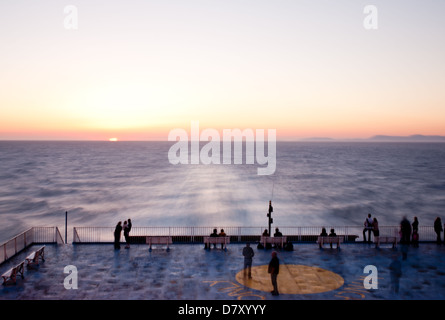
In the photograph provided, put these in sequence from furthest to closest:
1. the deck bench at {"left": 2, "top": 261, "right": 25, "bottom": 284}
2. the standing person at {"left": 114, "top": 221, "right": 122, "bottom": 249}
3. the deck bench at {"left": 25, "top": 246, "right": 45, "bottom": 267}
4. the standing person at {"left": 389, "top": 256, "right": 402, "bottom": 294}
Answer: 1. the standing person at {"left": 114, "top": 221, "right": 122, "bottom": 249}
2. the deck bench at {"left": 25, "top": 246, "right": 45, "bottom": 267}
3. the deck bench at {"left": 2, "top": 261, "right": 25, "bottom": 284}
4. the standing person at {"left": 389, "top": 256, "right": 402, "bottom": 294}

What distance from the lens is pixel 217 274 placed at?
1664cm

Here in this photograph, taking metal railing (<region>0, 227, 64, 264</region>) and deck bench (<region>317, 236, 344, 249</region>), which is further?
deck bench (<region>317, 236, 344, 249</region>)

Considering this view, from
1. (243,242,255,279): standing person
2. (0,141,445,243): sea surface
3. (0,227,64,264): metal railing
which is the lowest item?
(0,141,445,243): sea surface

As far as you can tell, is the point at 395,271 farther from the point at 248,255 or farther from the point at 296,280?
the point at 248,255

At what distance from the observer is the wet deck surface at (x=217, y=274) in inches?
570

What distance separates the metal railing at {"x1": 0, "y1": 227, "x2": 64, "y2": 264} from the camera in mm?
19908

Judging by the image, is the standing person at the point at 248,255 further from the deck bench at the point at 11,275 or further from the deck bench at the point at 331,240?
the deck bench at the point at 11,275

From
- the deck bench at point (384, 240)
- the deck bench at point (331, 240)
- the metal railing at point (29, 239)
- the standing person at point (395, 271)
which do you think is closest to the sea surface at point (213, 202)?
the metal railing at point (29, 239)

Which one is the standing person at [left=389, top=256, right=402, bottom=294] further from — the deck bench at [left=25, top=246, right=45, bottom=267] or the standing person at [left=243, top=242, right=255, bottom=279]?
the deck bench at [left=25, top=246, right=45, bottom=267]

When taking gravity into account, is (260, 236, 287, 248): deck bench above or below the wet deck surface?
above

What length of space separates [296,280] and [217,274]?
12.2ft

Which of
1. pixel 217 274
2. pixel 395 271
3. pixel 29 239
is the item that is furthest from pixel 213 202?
pixel 395 271

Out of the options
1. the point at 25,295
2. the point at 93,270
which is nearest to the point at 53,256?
the point at 93,270

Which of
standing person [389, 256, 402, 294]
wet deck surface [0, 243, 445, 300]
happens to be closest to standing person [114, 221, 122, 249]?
wet deck surface [0, 243, 445, 300]
